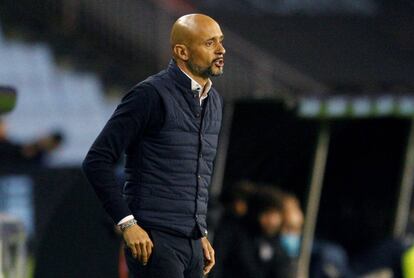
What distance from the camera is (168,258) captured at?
15.7 ft

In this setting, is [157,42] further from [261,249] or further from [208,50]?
[208,50]

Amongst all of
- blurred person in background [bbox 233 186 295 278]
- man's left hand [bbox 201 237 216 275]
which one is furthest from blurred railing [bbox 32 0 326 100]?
man's left hand [bbox 201 237 216 275]

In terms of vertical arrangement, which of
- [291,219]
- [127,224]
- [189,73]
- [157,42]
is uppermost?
[189,73]

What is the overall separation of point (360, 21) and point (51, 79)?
244 inches

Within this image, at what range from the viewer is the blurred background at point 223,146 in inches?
360

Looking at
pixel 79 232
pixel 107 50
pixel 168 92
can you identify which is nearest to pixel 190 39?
pixel 168 92

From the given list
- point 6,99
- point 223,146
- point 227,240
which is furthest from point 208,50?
point 223,146

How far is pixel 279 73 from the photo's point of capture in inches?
581

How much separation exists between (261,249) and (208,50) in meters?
4.42

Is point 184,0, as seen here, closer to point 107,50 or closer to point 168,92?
point 107,50

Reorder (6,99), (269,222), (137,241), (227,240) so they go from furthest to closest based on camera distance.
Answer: (227,240) < (269,222) < (6,99) < (137,241)

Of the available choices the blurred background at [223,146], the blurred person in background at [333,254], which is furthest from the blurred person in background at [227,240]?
the blurred person in background at [333,254]

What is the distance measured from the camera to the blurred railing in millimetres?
13562

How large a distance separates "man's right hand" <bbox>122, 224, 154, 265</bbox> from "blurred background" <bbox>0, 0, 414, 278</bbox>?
1.17 m
